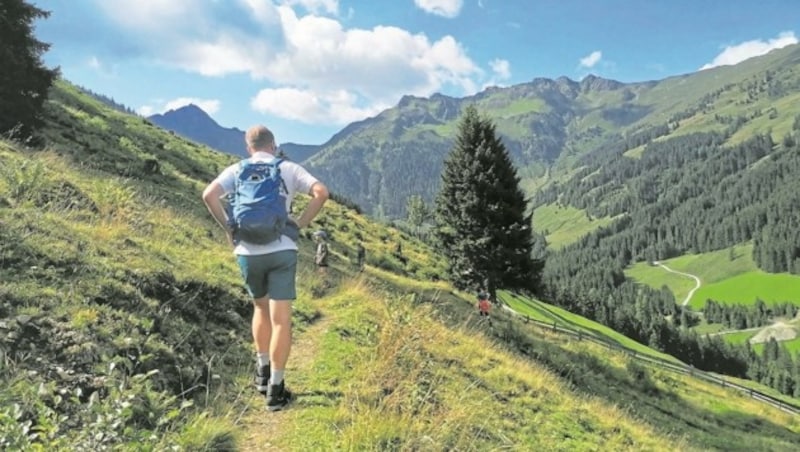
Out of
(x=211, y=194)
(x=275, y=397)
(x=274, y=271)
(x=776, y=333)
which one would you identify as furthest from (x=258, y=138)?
(x=776, y=333)

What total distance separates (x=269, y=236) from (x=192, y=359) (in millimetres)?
2170

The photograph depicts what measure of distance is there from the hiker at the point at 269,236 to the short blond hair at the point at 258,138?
→ 11 mm

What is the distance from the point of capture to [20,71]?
21.4 m

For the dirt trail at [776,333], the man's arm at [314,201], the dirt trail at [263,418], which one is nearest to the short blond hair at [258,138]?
the man's arm at [314,201]

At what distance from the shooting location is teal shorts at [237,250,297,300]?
570 cm

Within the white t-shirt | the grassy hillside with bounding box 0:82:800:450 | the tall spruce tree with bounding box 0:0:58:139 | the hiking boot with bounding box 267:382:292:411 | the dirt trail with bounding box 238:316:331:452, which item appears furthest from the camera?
the tall spruce tree with bounding box 0:0:58:139

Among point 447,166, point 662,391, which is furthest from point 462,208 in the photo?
point 662,391

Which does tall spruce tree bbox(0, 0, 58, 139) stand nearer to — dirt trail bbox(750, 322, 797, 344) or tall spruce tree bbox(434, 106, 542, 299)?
tall spruce tree bbox(434, 106, 542, 299)

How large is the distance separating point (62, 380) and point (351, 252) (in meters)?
27.5

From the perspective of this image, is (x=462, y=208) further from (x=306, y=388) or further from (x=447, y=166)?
(x=306, y=388)

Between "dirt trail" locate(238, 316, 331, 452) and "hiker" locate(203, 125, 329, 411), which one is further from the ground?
"hiker" locate(203, 125, 329, 411)

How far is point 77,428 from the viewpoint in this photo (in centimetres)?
424

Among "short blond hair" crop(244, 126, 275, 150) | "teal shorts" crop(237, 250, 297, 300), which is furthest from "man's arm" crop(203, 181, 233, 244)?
"short blond hair" crop(244, 126, 275, 150)

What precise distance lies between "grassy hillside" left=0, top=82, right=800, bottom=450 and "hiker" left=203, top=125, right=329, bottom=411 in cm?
72
